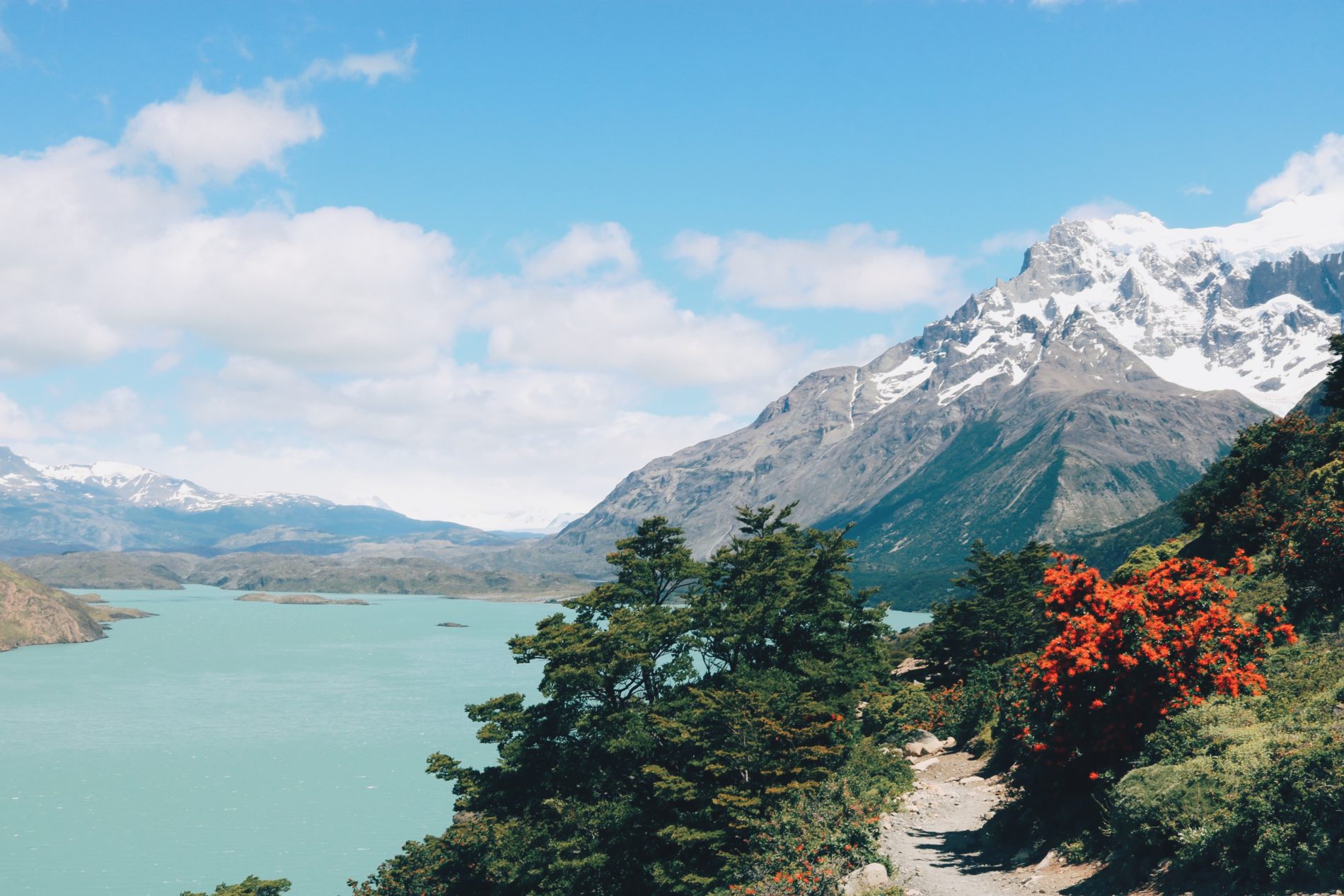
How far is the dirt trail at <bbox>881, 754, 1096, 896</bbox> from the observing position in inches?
1040

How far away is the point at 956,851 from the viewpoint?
103 feet

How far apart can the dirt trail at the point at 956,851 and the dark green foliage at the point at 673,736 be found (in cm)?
186

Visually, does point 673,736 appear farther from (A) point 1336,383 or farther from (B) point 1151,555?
(A) point 1336,383

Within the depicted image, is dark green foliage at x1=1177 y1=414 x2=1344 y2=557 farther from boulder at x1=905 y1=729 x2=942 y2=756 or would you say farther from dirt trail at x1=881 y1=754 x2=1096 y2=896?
boulder at x1=905 y1=729 x2=942 y2=756

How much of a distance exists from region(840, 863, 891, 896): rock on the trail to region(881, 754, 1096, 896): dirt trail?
840 mm

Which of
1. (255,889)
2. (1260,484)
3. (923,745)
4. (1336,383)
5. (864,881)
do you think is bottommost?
(255,889)

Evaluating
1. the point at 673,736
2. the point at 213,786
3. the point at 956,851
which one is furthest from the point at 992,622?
the point at 213,786

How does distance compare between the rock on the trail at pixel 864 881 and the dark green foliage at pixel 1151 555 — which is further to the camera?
the dark green foliage at pixel 1151 555

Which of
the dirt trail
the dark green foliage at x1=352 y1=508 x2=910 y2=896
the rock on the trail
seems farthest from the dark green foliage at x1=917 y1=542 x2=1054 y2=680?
the rock on the trail

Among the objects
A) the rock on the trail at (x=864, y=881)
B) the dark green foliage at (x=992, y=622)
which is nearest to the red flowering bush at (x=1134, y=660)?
the rock on the trail at (x=864, y=881)

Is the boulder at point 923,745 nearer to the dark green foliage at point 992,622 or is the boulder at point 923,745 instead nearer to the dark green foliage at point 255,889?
the dark green foliage at point 992,622

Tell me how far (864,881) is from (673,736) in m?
17.7

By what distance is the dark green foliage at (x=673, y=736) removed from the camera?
132 feet

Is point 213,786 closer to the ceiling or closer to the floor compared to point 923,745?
closer to the floor
